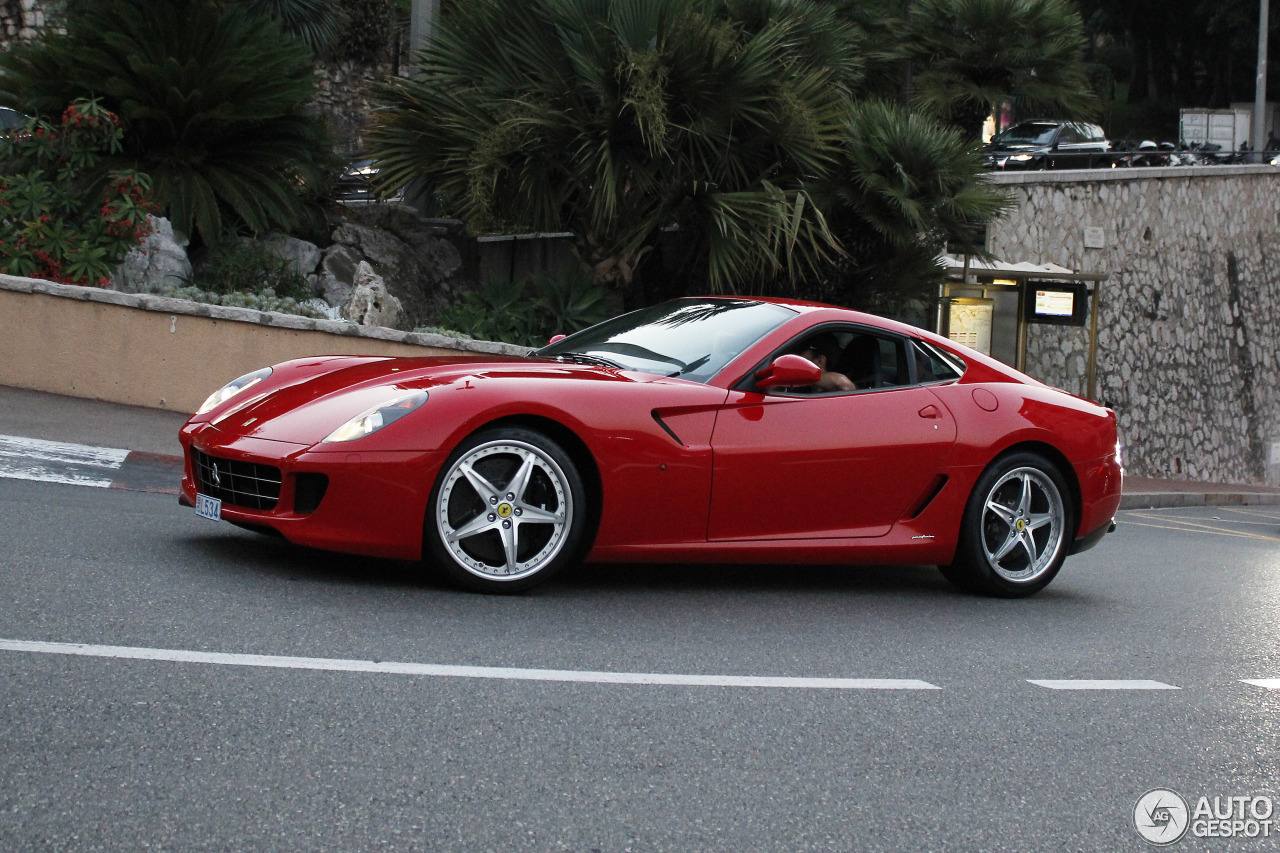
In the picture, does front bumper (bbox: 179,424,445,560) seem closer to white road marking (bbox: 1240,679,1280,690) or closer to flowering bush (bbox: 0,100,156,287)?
white road marking (bbox: 1240,679,1280,690)

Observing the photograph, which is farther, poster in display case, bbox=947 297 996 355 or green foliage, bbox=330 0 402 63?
green foliage, bbox=330 0 402 63

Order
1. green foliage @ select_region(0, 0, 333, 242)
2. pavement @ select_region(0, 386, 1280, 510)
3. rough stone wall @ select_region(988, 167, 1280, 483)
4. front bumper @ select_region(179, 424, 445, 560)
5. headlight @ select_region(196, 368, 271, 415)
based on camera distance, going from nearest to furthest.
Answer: front bumper @ select_region(179, 424, 445, 560)
headlight @ select_region(196, 368, 271, 415)
pavement @ select_region(0, 386, 1280, 510)
green foliage @ select_region(0, 0, 333, 242)
rough stone wall @ select_region(988, 167, 1280, 483)

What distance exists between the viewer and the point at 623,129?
546 inches

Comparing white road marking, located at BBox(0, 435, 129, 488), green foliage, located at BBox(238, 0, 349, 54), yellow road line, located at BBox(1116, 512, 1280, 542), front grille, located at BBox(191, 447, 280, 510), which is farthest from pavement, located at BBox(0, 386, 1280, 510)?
green foliage, located at BBox(238, 0, 349, 54)

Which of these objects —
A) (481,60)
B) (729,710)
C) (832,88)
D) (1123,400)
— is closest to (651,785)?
(729,710)

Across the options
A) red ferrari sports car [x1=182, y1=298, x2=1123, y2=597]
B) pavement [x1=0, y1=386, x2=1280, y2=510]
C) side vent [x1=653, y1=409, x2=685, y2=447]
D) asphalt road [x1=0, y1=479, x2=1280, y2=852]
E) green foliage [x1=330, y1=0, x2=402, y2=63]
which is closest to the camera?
asphalt road [x1=0, y1=479, x2=1280, y2=852]

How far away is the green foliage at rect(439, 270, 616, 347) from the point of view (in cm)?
1427

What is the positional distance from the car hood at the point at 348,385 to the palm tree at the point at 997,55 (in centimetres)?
1823

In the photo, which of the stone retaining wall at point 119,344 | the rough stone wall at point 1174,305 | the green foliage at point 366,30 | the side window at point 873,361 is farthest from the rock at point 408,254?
the green foliage at point 366,30

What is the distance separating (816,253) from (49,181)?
7460 millimetres

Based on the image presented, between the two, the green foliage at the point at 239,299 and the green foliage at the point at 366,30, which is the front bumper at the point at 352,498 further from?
the green foliage at the point at 366,30

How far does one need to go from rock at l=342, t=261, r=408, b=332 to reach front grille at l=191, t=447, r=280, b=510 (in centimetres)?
767

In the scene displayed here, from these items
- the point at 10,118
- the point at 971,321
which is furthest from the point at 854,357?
the point at 971,321

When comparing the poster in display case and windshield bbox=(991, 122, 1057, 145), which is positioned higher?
windshield bbox=(991, 122, 1057, 145)
